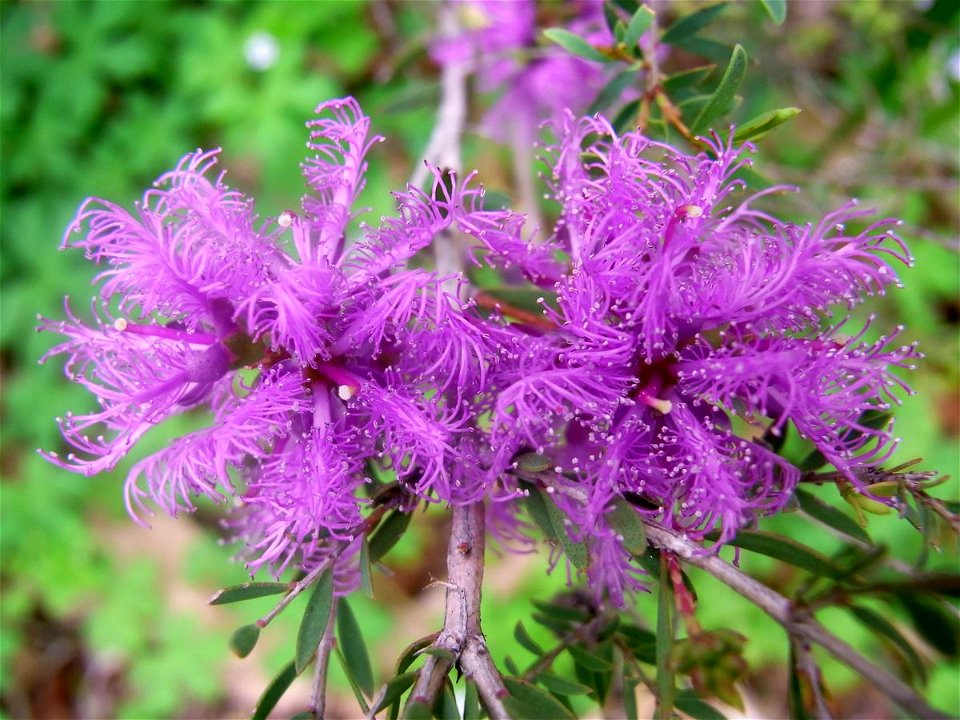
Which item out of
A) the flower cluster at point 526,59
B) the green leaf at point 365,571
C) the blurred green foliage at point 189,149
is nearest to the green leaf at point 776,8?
the flower cluster at point 526,59

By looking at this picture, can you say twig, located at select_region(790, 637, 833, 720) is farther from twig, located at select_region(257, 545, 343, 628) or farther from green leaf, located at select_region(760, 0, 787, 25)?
green leaf, located at select_region(760, 0, 787, 25)

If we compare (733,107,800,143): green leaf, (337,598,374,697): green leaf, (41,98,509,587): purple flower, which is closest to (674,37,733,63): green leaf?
(733,107,800,143): green leaf

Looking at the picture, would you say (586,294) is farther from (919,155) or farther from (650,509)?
(919,155)

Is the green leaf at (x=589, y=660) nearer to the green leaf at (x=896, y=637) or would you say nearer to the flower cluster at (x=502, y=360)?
the flower cluster at (x=502, y=360)

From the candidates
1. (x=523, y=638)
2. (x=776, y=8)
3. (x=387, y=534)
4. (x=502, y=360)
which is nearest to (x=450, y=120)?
(x=776, y=8)

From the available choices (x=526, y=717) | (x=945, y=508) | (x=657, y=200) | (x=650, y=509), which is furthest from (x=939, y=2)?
(x=526, y=717)

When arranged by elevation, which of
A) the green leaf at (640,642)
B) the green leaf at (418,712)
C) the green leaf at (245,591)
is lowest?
the green leaf at (640,642)
